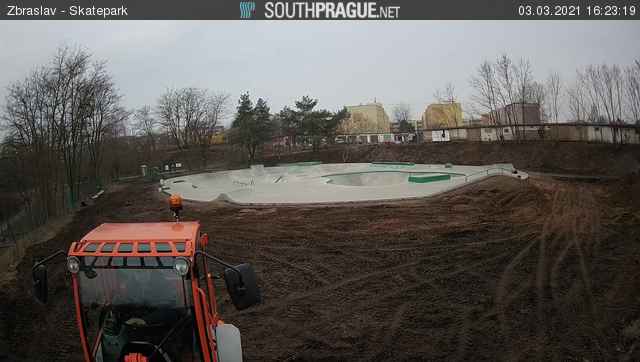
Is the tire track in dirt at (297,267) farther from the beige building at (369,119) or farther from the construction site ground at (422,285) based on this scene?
the beige building at (369,119)

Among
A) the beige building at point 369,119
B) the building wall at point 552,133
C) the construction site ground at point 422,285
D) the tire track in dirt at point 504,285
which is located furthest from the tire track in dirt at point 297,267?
the beige building at point 369,119

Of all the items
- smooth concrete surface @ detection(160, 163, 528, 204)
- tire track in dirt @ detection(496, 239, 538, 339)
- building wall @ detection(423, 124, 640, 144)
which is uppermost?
building wall @ detection(423, 124, 640, 144)

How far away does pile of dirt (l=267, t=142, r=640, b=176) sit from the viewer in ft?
76.1

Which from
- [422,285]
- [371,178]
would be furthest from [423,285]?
[371,178]

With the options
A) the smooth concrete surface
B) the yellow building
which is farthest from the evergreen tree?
the yellow building

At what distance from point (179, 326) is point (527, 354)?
4553mm

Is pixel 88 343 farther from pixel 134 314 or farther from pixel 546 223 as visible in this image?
pixel 546 223

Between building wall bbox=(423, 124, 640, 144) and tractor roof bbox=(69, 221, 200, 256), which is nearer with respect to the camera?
tractor roof bbox=(69, 221, 200, 256)

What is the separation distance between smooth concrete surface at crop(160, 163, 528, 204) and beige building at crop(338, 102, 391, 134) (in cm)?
3695

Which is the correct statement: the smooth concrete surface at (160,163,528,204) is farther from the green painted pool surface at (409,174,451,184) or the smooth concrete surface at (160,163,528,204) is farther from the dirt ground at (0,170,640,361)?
the dirt ground at (0,170,640,361)

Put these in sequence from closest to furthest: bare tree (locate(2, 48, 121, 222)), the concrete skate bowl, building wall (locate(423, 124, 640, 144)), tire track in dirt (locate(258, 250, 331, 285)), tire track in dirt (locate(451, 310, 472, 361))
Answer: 1. tire track in dirt (locate(451, 310, 472, 361))
2. tire track in dirt (locate(258, 250, 331, 285))
3. bare tree (locate(2, 48, 121, 222))
4. building wall (locate(423, 124, 640, 144))
5. the concrete skate bowl

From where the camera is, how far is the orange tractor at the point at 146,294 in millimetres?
3074

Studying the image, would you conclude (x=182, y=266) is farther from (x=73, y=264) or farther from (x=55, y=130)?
(x=55, y=130)

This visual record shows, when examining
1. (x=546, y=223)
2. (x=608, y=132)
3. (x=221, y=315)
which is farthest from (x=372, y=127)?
(x=221, y=315)
